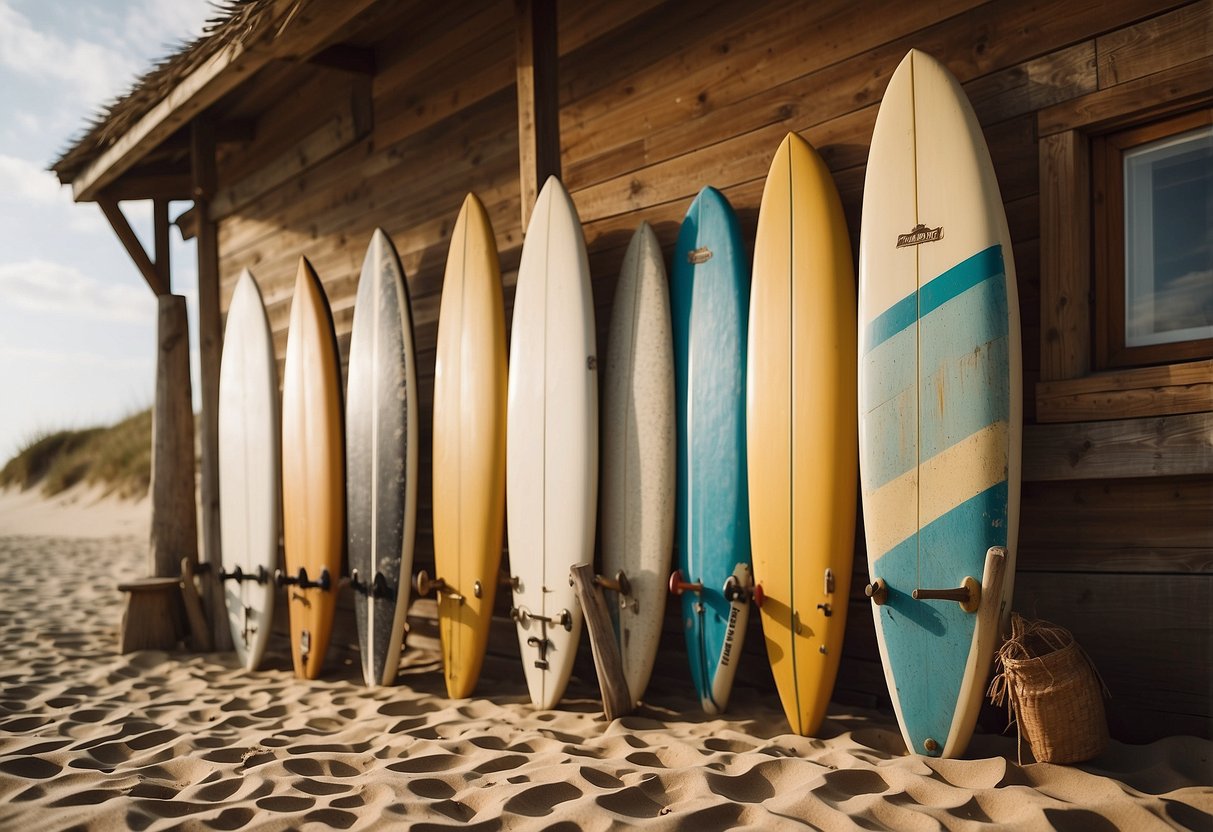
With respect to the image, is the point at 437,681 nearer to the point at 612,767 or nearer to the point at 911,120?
the point at 612,767

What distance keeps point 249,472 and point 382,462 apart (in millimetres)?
1099

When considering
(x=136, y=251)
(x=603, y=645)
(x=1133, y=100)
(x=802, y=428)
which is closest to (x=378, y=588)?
(x=603, y=645)

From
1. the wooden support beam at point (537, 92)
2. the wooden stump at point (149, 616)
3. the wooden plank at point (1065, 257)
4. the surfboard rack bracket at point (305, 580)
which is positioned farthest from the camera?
the wooden stump at point (149, 616)

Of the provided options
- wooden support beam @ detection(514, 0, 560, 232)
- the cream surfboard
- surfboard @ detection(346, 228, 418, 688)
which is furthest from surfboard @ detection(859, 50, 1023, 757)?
surfboard @ detection(346, 228, 418, 688)

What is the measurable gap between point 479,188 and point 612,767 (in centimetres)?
257

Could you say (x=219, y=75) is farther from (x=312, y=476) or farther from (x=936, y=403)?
(x=936, y=403)

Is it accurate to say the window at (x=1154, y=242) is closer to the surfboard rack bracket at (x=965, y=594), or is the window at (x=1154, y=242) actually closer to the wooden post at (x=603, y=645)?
the surfboard rack bracket at (x=965, y=594)

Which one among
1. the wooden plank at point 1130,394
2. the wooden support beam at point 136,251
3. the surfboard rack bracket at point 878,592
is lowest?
the surfboard rack bracket at point 878,592

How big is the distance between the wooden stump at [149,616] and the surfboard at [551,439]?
2194 millimetres

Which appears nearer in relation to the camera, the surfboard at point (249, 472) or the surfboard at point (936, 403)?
the surfboard at point (936, 403)

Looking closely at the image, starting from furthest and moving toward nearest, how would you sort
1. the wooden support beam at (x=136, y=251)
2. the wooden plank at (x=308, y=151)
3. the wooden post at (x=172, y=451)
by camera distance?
the wooden support beam at (x=136, y=251) → the wooden post at (x=172, y=451) → the wooden plank at (x=308, y=151)

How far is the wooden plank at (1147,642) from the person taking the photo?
200 cm

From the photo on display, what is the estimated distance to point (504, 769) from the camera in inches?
84.2

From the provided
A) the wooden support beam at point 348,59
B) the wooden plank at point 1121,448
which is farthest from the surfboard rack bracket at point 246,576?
the wooden plank at point 1121,448
